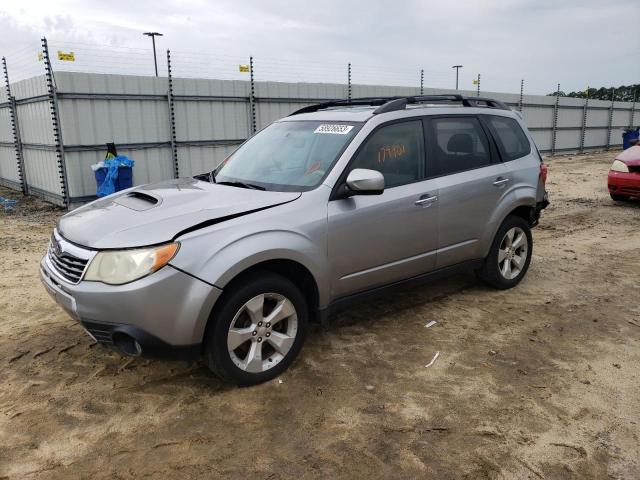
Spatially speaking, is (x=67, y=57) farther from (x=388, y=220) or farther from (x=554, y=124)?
(x=554, y=124)

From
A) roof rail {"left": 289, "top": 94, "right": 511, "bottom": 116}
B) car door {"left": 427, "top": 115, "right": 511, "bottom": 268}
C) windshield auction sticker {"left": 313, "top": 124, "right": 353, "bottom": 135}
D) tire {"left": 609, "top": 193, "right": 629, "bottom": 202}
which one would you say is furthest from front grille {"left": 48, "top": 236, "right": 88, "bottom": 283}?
tire {"left": 609, "top": 193, "right": 629, "bottom": 202}

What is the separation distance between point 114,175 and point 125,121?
5.24 feet

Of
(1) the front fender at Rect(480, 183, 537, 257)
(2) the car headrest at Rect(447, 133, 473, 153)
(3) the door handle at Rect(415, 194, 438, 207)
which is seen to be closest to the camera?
(3) the door handle at Rect(415, 194, 438, 207)

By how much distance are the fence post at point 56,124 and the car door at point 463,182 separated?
796cm

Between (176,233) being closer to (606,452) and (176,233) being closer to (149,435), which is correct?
(149,435)

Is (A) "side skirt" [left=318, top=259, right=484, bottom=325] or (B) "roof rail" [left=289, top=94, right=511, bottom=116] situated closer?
(A) "side skirt" [left=318, top=259, right=484, bottom=325]

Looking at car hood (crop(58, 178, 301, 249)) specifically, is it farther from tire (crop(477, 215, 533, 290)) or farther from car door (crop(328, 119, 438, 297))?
tire (crop(477, 215, 533, 290))

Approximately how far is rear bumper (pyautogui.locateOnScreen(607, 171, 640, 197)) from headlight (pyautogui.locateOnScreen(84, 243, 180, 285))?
9.24 m

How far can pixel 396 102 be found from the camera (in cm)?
417

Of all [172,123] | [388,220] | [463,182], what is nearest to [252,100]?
[172,123]

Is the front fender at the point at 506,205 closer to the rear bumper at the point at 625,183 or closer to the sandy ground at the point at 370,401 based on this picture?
the sandy ground at the point at 370,401

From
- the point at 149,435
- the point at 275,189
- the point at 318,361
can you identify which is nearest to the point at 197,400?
the point at 149,435

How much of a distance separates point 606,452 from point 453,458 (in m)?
0.82

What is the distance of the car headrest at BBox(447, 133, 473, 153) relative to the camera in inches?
178
